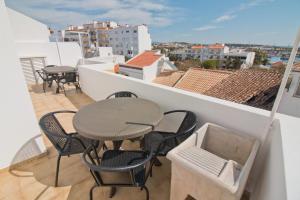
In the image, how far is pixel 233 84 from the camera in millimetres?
8812

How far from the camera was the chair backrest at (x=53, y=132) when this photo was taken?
1782mm

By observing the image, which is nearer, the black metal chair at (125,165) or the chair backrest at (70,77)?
the black metal chair at (125,165)

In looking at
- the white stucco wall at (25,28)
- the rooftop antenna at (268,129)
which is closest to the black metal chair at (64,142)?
the rooftop antenna at (268,129)

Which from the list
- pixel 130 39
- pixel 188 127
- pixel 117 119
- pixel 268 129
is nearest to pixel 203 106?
pixel 188 127

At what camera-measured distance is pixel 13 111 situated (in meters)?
2.08

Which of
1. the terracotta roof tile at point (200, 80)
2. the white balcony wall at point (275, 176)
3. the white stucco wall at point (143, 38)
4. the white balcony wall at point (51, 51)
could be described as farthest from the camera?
the white stucco wall at point (143, 38)

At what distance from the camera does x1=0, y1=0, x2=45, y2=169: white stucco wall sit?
6.15ft

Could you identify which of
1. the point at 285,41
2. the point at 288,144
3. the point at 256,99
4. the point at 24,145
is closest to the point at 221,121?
the point at 288,144

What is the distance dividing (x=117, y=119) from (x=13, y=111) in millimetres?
1440

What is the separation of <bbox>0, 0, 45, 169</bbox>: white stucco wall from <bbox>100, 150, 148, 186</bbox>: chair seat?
1.31m

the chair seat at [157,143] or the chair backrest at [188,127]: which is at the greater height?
the chair backrest at [188,127]

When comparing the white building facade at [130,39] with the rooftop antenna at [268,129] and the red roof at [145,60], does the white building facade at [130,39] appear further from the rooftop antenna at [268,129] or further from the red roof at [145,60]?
the rooftop antenna at [268,129]

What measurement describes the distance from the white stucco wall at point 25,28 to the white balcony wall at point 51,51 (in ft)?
4.93

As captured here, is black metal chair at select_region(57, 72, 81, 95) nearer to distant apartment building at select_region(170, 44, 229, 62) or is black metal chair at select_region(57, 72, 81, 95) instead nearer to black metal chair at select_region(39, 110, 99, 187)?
black metal chair at select_region(39, 110, 99, 187)
